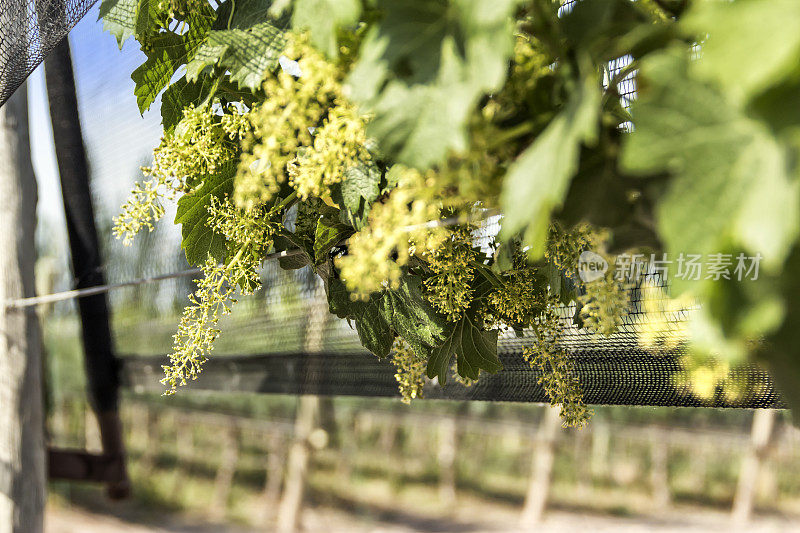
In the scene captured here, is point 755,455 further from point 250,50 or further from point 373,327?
point 250,50

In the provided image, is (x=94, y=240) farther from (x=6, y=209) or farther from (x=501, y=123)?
(x=501, y=123)

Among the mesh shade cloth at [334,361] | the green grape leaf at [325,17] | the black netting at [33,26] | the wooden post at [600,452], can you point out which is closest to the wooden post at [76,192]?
the mesh shade cloth at [334,361]

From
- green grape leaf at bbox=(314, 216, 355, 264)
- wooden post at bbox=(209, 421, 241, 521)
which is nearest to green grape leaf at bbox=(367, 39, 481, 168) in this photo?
green grape leaf at bbox=(314, 216, 355, 264)

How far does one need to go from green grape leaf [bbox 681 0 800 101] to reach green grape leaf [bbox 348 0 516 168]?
8cm

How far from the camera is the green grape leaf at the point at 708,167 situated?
0.71ft

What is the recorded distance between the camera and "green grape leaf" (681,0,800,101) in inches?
8.1

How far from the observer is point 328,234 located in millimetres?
582

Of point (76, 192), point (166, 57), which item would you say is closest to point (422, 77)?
point (166, 57)

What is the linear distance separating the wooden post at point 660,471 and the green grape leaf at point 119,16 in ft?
30.1

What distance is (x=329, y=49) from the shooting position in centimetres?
33

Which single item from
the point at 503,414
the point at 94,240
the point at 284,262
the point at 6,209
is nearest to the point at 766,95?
the point at 284,262

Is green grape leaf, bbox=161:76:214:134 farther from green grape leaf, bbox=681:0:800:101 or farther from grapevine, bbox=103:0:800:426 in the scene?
green grape leaf, bbox=681:0:800:101

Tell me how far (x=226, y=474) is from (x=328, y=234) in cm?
914

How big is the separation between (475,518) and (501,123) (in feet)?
29.7
